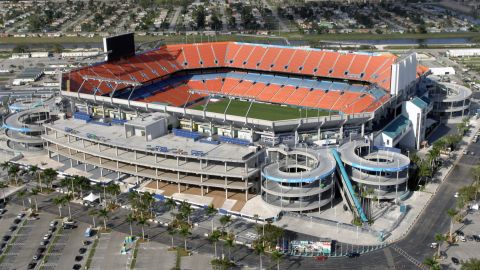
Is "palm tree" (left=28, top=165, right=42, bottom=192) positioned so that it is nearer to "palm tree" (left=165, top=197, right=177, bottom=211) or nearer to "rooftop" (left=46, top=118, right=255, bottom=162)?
"rooftop" (left=46, top=118, right=255, bottom=162)

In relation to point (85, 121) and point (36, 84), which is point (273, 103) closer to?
point (85, 121)

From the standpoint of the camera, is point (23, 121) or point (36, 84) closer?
point (23, 121)

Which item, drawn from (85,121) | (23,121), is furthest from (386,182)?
(23,121)

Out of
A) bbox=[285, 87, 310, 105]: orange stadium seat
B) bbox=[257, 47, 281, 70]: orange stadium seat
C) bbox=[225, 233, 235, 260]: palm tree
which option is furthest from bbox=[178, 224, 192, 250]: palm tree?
bbox=[257, 47, 281, 70]: orange stadium seat

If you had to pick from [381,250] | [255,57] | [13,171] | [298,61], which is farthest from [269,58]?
[381,250]

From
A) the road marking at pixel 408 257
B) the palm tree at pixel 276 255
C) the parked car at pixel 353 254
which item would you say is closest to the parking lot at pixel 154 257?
the palm tree at pixel 276 255

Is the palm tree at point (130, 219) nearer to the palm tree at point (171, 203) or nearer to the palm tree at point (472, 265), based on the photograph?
the palm tree at point (171, 203)
